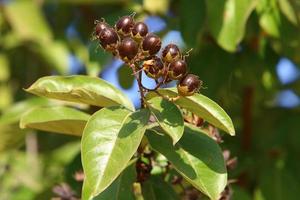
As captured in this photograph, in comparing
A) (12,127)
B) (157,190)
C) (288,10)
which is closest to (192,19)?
(288,10)

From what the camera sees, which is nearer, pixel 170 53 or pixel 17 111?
pixel 170 53

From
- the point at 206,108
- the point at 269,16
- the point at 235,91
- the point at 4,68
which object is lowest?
the point at 4,68

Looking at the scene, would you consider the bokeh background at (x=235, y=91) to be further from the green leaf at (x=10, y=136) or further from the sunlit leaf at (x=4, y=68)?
the sunlit leaf at (x=4, y=68)

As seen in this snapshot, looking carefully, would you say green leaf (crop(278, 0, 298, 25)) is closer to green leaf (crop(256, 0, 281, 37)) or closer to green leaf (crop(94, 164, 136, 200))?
green leaf (crop(256, 0, 281, 37))

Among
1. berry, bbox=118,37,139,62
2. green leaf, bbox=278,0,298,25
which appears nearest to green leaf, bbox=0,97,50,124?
green leaf, bbox=278,0,298,25

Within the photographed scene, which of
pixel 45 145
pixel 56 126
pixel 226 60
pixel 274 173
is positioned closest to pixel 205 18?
pixel 226 60

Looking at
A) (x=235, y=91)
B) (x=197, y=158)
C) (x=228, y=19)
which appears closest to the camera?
(x=197, y=158)

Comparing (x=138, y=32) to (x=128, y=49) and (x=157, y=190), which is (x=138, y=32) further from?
(x=157, y=190)
